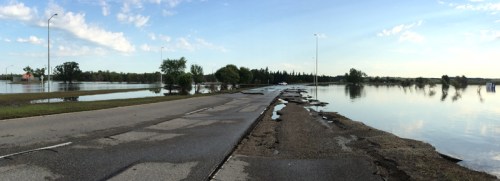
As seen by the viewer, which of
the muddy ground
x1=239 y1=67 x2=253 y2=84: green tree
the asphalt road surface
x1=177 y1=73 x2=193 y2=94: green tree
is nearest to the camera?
the asphalt road surface

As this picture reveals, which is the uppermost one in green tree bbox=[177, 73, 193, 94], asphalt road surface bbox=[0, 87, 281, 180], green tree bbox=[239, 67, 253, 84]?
green tree bbox=[239, 67, 253, 84]

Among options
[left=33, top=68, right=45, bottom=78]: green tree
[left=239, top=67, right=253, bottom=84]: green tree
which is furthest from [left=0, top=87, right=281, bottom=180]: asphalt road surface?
[left=33, top=68, right=45, bottom=78]: green tree

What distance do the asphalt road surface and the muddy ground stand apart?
102 cm

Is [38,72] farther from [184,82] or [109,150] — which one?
[109,150]

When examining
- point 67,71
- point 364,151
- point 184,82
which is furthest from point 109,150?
point 67,71

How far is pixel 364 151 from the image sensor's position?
11836 millimetres

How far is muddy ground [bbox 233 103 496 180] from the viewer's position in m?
8.73

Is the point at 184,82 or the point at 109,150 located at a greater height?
the point at 184,82

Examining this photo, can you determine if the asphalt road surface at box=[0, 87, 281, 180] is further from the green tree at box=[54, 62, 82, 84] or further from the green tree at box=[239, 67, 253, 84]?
the green tree at box=[54, 62, 82, 84]

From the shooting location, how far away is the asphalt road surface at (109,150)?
768 centimetres

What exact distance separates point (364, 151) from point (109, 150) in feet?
23.4

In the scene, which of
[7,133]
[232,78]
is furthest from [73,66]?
[7,133]

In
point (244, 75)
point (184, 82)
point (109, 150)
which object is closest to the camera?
point (109, 150)

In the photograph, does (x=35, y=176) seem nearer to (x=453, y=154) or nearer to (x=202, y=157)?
(x=202, y=157)
